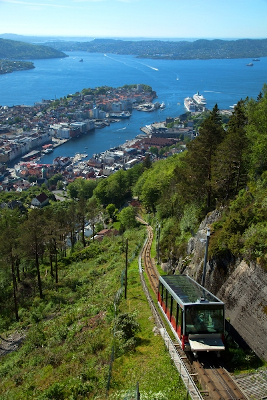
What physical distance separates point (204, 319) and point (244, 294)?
1438 millimetres

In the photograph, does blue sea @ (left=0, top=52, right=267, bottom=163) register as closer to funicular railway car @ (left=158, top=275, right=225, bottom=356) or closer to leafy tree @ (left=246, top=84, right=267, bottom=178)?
leafy tree @ (left=246, top=84, right=267, bottom=178)

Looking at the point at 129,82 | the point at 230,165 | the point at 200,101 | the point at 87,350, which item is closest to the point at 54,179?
the point at 230,165

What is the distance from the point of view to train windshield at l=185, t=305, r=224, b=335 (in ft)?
26.5

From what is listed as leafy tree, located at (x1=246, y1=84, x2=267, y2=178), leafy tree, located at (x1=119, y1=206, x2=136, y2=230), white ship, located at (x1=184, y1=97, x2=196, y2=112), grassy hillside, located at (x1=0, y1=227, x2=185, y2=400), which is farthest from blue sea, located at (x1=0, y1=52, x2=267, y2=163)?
leafy tree, located at (x1=246, y1=84, x2=267, y2=178)

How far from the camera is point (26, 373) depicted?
10609mm

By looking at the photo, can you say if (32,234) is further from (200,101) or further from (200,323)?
(200,101)

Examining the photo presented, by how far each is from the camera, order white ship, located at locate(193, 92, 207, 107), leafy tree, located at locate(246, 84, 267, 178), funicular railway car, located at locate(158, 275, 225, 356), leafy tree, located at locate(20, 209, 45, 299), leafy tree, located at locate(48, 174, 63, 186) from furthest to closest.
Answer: white ship, located at locate(193, 92, 207, 107) < leafy tree, located at locate(48, 174, 63, 186) < leafy tree, located at locate(20, 209, 45, 299) < leafy tree, located at locate(246, 84, 267, 178) < funicular railway car, located at locate(158, 275, 225, 356)

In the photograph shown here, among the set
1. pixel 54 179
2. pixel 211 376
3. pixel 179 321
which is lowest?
pixel 54 179

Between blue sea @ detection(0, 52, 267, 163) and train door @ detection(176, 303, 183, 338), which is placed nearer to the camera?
train door @ detection(176, 303, 183, 338)

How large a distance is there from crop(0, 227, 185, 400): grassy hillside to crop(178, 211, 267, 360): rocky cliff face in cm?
198

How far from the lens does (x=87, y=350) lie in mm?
10203

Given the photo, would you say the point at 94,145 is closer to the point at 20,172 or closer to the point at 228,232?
the point at 20,172

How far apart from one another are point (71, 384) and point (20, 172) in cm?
6285

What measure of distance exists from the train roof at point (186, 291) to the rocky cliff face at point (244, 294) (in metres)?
0.89
